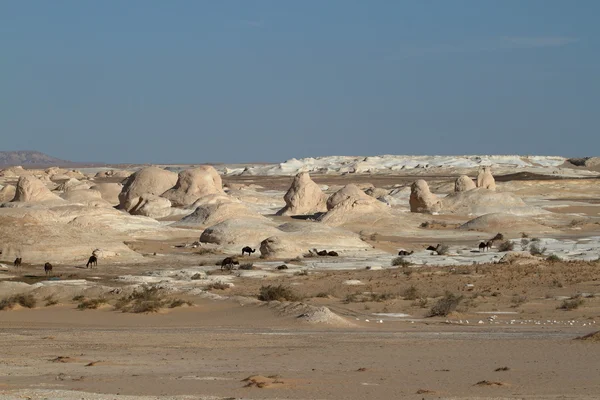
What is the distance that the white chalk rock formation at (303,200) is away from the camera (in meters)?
47.9

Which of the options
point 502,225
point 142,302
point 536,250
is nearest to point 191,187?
point 502,225

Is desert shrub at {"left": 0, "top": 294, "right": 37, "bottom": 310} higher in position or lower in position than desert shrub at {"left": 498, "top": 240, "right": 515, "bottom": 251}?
higher

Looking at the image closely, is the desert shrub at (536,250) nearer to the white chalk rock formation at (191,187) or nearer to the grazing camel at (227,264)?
the grazing camel at (227,264)

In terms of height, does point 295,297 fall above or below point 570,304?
below

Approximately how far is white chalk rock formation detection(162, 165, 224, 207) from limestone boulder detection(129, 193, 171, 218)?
1.03 m

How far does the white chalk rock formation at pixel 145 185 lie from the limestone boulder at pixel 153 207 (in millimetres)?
1232

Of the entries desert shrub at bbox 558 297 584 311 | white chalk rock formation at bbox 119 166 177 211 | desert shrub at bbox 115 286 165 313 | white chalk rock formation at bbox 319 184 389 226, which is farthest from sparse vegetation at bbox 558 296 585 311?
white chalk rock formation at bbox 119 166 177 211

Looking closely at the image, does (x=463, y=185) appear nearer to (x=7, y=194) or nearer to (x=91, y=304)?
(x=7, y=194)

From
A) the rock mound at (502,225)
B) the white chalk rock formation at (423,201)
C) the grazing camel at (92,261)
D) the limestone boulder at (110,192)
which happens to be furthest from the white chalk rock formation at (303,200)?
the grazing camel at (92,261)

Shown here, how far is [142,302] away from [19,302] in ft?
7.98

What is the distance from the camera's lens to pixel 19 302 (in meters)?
20.5

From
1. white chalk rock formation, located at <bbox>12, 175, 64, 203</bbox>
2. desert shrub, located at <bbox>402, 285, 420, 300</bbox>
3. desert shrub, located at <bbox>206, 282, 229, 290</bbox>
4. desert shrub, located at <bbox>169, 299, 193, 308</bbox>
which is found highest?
white chalk rock formation, located at <bbox>12, 175, 64, 203</bbox>

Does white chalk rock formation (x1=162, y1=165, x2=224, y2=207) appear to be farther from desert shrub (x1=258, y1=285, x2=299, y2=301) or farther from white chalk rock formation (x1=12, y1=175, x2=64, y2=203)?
desert shrub (x1=258, y1=285, x2=299, y2=301)

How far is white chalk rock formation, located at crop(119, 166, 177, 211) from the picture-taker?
1931 inches
